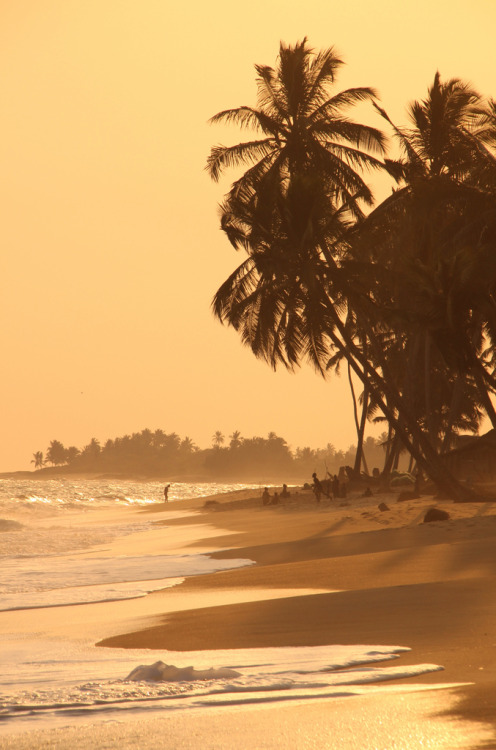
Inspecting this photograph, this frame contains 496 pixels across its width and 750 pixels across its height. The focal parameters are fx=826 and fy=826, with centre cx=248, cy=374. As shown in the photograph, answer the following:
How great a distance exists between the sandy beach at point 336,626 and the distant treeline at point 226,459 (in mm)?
147832

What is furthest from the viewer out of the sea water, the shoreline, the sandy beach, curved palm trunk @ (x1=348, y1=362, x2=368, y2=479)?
curved palm trunk @ (x1=348, y1=362, x2=368, y2=479)

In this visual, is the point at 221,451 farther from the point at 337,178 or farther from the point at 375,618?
the point at 375,618

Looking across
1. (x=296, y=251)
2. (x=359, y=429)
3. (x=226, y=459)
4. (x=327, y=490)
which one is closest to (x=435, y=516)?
(x=296, y=251)

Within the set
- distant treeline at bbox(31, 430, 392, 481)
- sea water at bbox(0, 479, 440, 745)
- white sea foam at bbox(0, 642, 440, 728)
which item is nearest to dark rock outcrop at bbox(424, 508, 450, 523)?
sea water at bbox(0, 479, 440, 745)

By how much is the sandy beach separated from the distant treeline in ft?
485

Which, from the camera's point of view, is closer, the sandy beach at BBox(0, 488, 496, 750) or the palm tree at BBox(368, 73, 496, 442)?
the sandy beach at BBox(0, 488, 496, 750)

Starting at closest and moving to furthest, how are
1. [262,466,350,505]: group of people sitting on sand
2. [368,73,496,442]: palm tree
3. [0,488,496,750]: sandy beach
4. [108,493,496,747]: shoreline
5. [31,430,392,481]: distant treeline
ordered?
[0,488,496,750]: sandy beach → [108,493,496,747]: shoreline → [368,73,496,442]: palm tree → [262,466,350,505]: group of people sitting on sand → [31,430,392,481]: distant treeline

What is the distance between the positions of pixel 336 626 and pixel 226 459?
166 meters

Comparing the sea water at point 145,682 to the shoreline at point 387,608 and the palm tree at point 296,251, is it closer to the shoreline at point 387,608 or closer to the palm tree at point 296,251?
the shoreline at point 387,608

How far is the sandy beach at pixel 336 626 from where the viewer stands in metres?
4.23

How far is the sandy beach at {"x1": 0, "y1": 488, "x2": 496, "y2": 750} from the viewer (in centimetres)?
423

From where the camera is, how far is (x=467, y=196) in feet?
76.4

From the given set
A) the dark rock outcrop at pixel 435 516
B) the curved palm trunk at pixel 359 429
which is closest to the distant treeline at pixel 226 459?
the curved palm trunk at pixel 359 429

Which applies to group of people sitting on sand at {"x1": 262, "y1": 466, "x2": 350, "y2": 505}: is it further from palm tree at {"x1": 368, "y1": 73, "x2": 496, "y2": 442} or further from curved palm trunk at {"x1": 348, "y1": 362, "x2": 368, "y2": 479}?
palm tree at {"x1": 368, "y1": 73, "x2": 496, "y2": 442}
